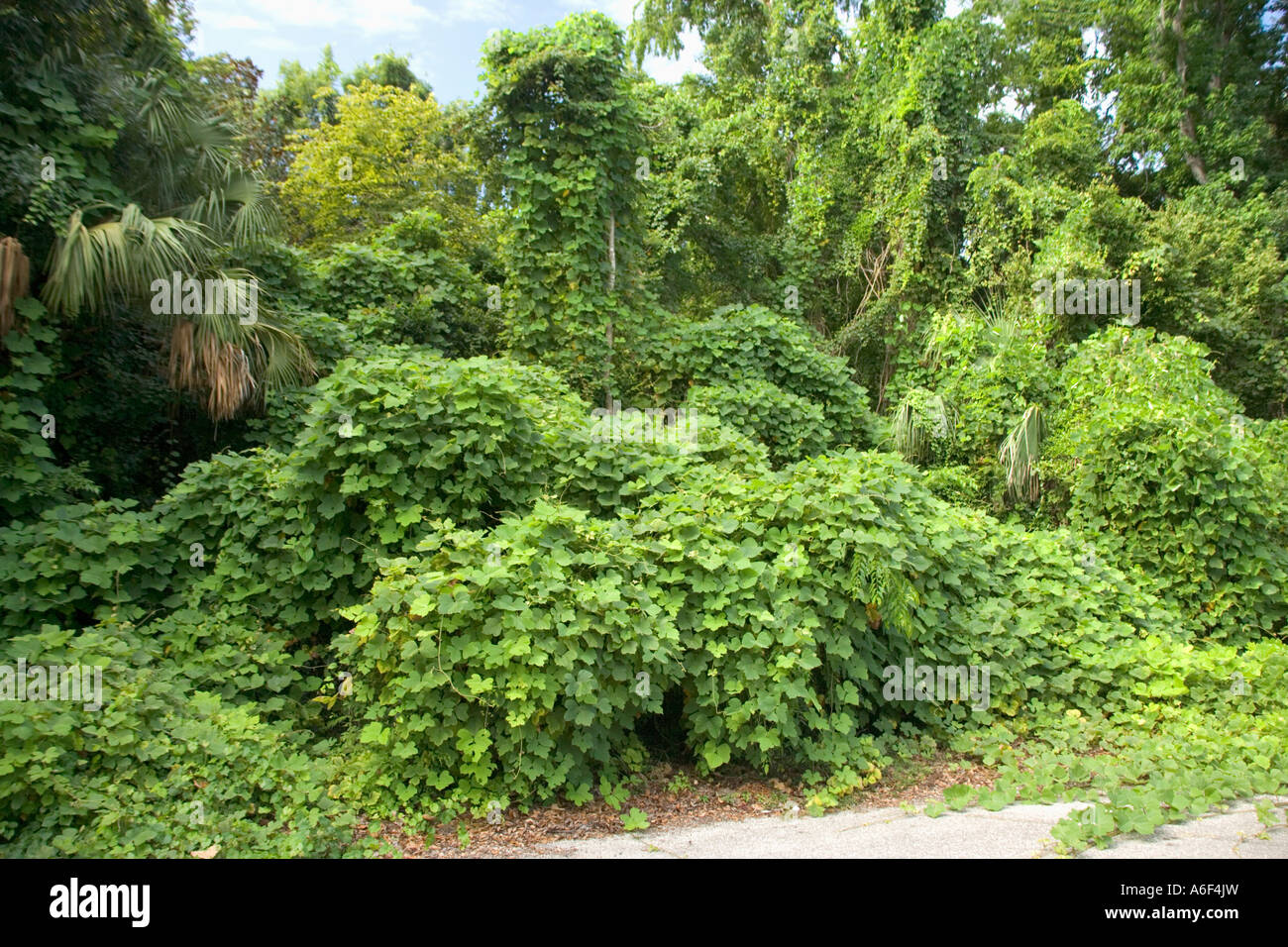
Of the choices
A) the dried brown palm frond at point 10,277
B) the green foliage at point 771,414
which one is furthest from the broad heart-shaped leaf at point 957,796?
the dried brown palm frond at point 10,277

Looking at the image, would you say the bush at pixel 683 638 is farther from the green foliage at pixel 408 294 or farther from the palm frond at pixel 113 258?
the green foliage at pixel 408 294

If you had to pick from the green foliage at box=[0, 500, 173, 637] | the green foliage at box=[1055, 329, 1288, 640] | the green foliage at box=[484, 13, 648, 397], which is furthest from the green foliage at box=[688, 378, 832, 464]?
the green foliage at box=[0, 500, 173, 637]

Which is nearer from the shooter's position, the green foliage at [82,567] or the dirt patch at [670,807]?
the dirt patch at [670,807]

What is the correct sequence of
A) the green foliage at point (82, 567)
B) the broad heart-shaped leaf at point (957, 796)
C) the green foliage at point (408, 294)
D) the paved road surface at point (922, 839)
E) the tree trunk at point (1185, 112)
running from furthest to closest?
the tree trunk at point (1185, 112)
the green foliage at point (408, 294)
the green foliage at point (82, 567)
the broad heart-shaped leaf at point (957, 796)
the paved road surface at point (922, 839)

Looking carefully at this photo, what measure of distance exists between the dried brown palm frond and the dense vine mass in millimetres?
26

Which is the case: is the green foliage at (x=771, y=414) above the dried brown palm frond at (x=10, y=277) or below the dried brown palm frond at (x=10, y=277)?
below

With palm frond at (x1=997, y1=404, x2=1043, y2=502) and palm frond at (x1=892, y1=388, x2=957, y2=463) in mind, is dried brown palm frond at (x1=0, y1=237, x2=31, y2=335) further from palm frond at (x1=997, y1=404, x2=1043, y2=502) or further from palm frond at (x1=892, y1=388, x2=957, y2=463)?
palm frond at (x1=997, y1=404, x2=1043, y2=502)

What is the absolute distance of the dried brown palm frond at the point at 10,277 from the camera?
18.1 feet

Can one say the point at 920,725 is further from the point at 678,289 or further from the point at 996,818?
the point at 678,289

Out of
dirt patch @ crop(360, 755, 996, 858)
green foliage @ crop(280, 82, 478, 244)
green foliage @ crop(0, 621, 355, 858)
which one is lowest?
dirt patch @ crop(360, 755, 996, 858)

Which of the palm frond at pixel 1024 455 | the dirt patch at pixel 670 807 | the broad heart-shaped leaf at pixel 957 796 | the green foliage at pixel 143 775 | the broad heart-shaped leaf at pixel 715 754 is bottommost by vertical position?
the dirt patch at pixel 670 807

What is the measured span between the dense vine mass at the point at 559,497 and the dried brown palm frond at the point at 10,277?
26 mm

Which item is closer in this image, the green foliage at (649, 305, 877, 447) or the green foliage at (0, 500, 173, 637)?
the green foliage at (0, 500, 173, 637)

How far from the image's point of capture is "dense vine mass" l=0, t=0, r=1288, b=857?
14.8 feet
